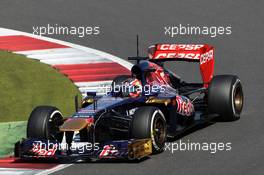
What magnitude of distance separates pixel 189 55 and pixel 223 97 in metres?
1.51

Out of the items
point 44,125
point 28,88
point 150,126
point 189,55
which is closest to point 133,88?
point 150,126

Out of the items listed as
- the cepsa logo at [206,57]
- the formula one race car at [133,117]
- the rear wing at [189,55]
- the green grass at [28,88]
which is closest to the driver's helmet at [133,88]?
the formula one race car at [133,117]

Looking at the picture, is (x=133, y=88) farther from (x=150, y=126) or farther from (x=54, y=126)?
(x=54, y=126)

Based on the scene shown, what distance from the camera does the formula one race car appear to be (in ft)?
50.5

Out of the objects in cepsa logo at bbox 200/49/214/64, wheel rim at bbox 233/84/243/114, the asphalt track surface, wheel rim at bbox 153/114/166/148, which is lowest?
wheel rim at bbox 153/114/166/148

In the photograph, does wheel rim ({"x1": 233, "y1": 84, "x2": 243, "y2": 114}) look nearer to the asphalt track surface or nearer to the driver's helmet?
the asphalt track surface

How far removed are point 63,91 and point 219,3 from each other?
9652 millimetres

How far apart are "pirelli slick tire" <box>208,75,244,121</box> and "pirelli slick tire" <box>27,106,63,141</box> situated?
340cm

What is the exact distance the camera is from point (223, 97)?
59.5 feet

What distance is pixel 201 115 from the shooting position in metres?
18.5

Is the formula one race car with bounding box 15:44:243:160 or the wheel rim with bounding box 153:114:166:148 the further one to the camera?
the wheel rim with bounding box 153:114:166:148

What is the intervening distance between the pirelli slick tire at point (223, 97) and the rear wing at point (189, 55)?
0.88 m

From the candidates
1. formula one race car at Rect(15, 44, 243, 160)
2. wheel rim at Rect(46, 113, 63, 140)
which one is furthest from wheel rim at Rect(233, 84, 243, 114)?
wheel rim at Rect(46, 113, 63, 140)

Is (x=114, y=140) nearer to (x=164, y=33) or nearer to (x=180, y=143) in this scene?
(x=180, y=143)
